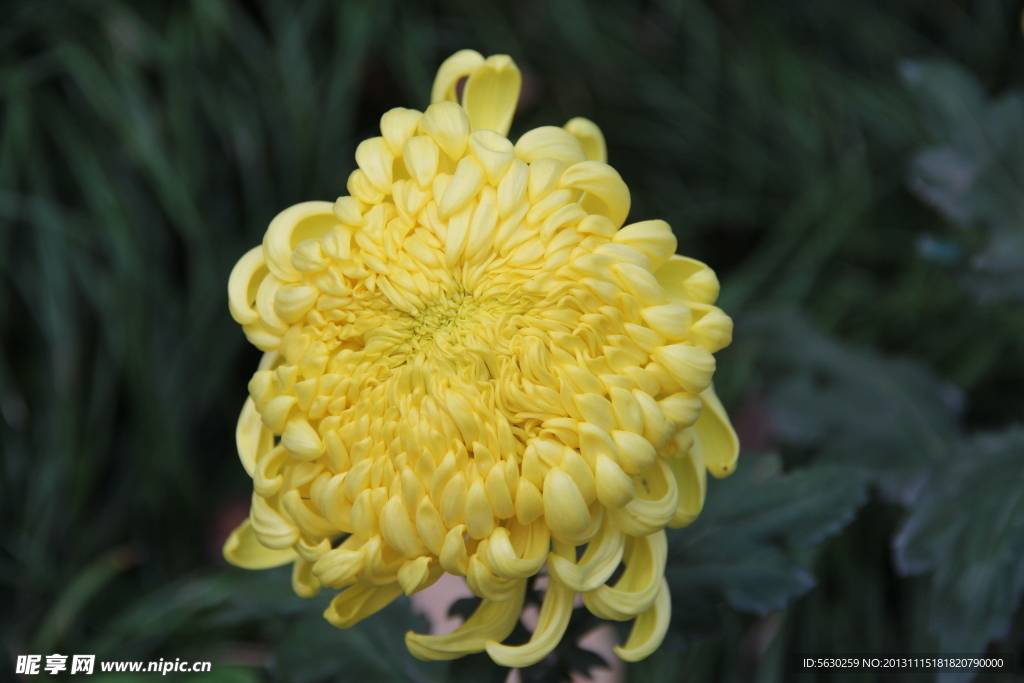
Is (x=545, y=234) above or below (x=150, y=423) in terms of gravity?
above

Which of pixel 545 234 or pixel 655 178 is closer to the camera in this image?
pixel 545 234

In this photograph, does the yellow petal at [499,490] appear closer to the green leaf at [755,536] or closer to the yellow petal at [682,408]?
the yellow petal at [682,408]

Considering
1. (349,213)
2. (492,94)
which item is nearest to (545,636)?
(349,213)

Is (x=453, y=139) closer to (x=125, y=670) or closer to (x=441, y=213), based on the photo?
(x=441, y=213)

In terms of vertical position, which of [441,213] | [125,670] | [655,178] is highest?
[441,213]

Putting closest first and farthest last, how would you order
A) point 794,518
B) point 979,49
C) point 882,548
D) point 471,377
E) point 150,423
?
1. point 471,377
2. point 794,518
3. point 882,548
4. point 150,423
5. point 979,49

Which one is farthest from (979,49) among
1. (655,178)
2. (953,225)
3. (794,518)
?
(794,518)

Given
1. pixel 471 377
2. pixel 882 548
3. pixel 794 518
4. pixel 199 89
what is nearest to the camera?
pixel 471 377
